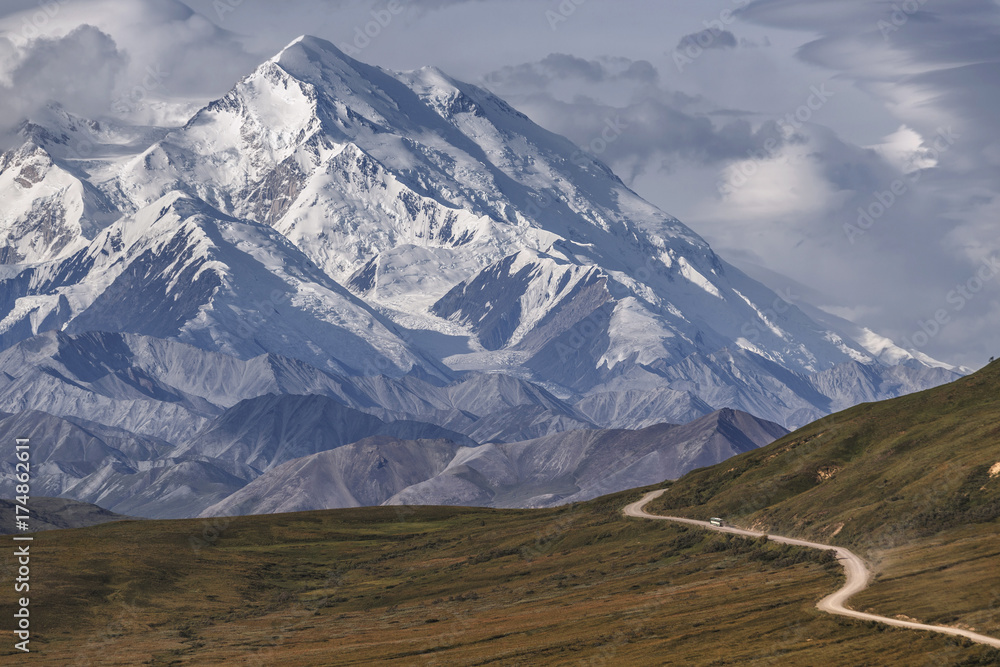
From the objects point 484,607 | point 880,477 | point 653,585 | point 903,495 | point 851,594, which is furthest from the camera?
point 880,477

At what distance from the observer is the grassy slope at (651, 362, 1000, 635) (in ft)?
321

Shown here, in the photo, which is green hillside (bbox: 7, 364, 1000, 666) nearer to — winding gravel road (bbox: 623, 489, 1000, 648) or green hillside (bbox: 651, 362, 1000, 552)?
green hillside (bbox: 651, 362, 1000, 552)

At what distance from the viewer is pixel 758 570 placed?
128m

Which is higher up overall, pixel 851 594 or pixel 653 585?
pixel 851 594

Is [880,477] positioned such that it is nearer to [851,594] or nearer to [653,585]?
[653,585]

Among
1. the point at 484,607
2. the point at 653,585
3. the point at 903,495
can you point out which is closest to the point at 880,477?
the point at 903,495

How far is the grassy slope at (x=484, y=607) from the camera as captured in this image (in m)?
96.2

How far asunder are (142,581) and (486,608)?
176 ft

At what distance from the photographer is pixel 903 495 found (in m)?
136

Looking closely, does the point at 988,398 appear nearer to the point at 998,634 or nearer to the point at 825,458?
the point at 825,458

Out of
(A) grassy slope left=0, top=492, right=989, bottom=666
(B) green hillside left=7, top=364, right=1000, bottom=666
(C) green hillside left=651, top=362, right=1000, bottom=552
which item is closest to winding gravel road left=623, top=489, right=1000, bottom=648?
(B) green hillside left=7, top=364, right=1000, bottom=666

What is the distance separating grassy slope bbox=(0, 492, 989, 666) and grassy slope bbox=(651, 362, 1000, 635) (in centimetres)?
573

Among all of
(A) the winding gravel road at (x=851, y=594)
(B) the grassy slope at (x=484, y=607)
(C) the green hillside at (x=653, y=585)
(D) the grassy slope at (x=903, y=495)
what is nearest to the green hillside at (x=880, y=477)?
(D) the grassy slope at (x=903, y=495)

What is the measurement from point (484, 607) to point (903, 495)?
46107 mm
